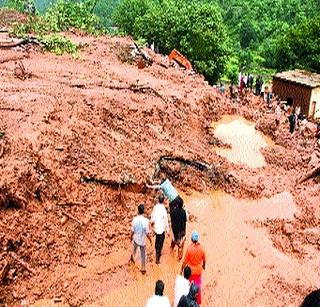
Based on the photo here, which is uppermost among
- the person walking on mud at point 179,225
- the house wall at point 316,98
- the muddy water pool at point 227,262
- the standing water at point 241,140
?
the person walking on mud at point 179,225

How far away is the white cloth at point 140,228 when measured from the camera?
934 cm

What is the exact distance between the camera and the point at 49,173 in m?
10.6

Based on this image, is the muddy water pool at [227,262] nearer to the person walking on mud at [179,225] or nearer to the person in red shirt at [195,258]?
the person walking on mud at [179,225]

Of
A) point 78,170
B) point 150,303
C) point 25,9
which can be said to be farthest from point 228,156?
point 25,9

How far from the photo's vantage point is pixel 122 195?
1142 cm

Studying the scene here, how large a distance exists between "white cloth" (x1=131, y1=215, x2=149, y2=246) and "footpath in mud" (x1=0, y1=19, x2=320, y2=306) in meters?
0.77

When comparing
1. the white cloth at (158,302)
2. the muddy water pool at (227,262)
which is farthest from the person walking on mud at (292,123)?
the white cloth at (158,302)

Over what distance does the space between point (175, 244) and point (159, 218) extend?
1145 mm

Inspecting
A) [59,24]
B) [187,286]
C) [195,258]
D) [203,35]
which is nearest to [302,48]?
[203,35]

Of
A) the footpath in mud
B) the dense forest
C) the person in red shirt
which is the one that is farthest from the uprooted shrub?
the dense forest

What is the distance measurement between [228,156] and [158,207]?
7.27 meters

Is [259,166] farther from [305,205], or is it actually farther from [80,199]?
[80,199]

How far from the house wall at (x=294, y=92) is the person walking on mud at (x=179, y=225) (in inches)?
624

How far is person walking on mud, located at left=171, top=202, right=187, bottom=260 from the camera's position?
400 inches
